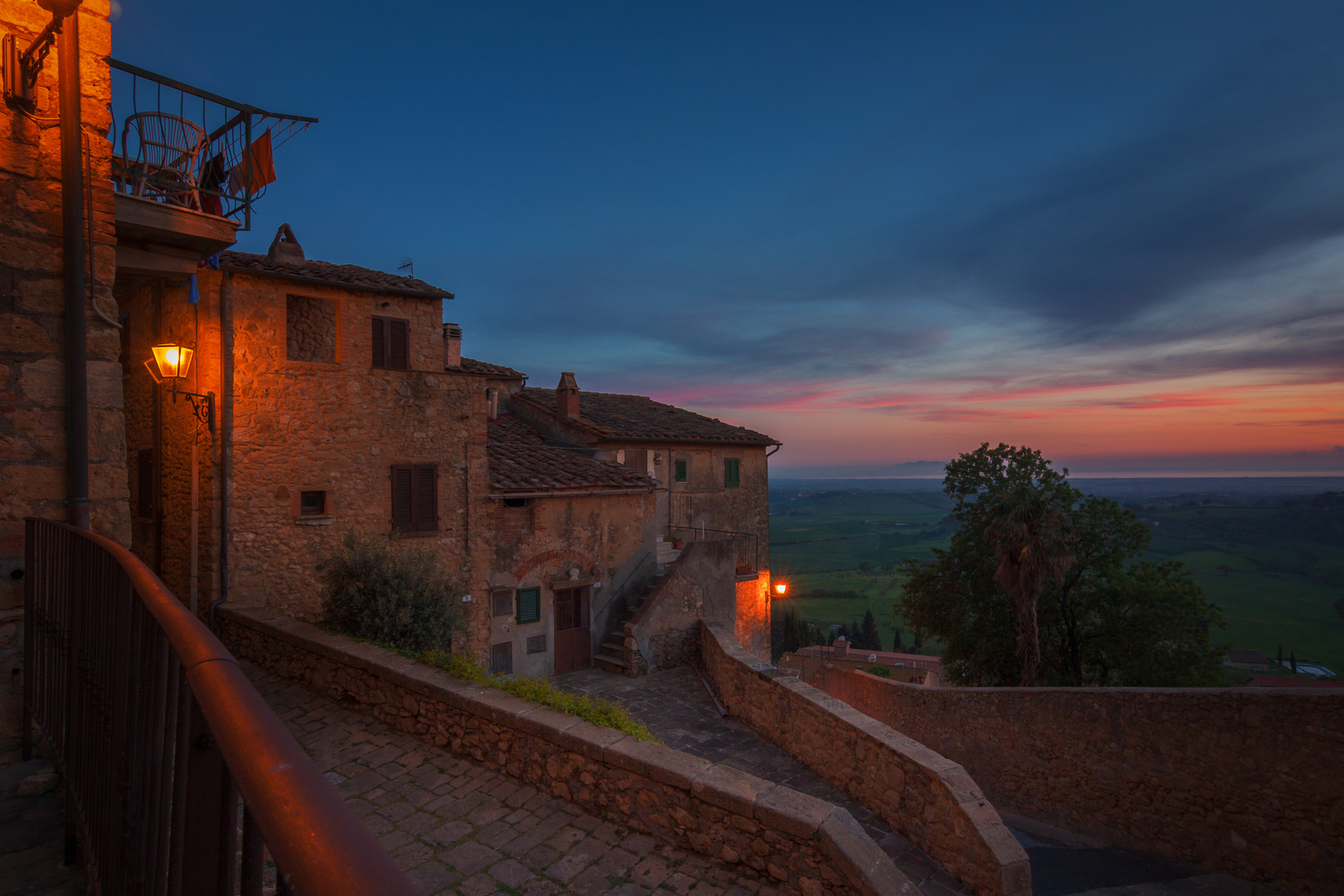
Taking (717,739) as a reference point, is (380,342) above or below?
above

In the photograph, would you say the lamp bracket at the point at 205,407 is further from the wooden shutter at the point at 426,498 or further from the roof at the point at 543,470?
the roof at the point at 543,470

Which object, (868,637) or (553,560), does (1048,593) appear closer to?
(553,560)

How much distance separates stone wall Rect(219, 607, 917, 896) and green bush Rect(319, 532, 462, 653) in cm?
109

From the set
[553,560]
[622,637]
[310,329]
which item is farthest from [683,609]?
[310,329]

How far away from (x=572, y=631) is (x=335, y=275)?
852cm

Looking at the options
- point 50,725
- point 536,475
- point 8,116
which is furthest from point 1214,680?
point 8,116

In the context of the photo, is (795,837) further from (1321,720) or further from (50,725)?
(1321,720)

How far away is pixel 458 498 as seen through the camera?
1291cm

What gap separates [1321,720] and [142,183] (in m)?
16.8

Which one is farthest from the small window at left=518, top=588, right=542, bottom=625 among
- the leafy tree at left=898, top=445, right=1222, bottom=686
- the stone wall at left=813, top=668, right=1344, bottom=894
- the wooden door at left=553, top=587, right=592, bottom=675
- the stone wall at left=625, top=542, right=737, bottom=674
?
the leafy tree at left=898, top=445, right=1222, bottom=686

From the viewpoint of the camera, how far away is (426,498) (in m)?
12.5

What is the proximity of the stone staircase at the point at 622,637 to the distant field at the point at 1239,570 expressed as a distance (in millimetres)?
25806

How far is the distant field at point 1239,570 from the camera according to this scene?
6144cm

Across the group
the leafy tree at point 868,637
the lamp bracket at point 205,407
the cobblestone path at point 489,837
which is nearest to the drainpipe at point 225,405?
the lamp bracket at point 205,407
